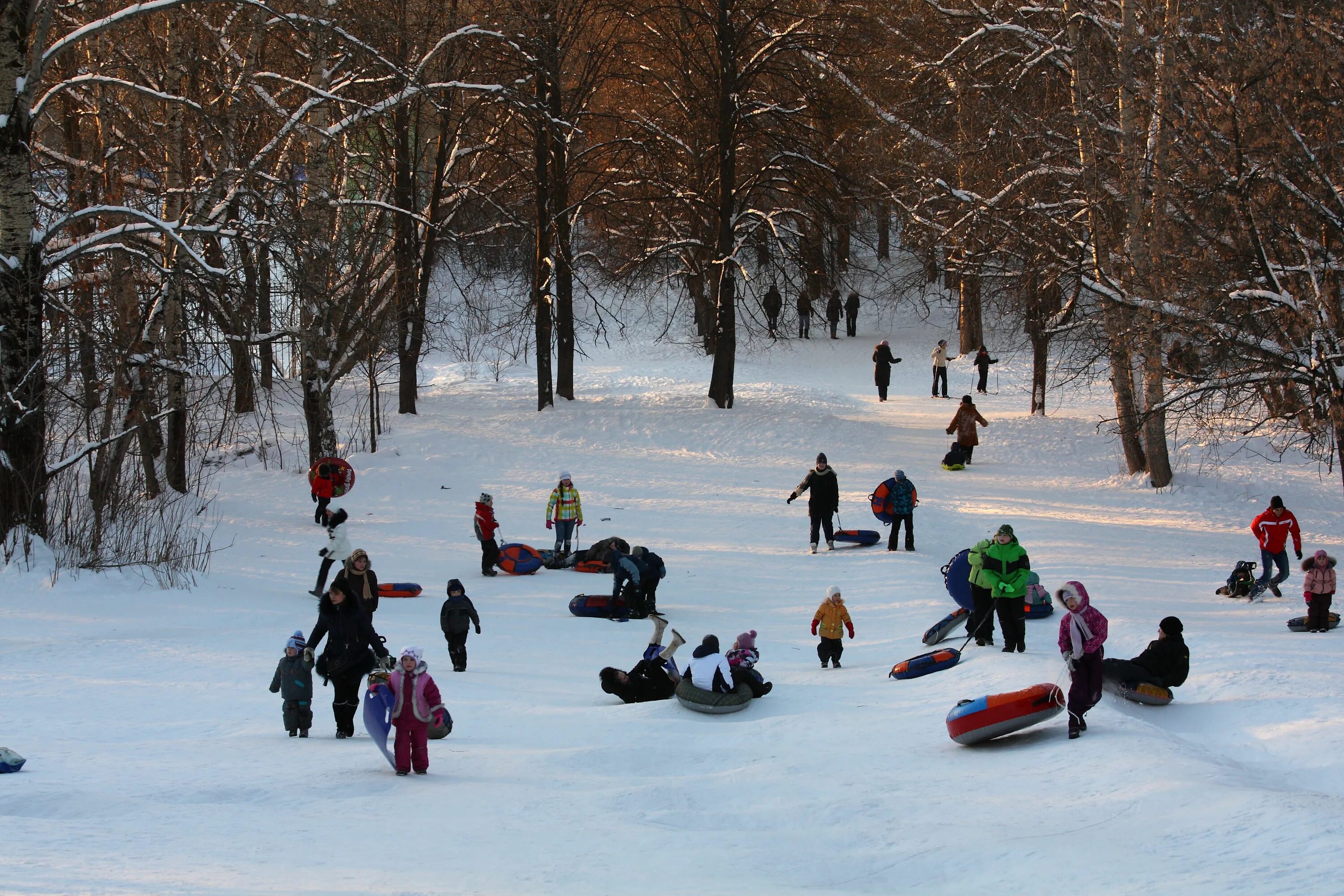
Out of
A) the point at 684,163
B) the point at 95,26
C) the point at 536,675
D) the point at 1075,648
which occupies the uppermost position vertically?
the point at 684,163

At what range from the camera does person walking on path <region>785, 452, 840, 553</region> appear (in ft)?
61.9

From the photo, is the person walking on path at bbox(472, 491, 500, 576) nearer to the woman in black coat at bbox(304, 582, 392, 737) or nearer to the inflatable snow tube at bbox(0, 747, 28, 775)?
the woman in black coat at bbox(304, 582, 392, 737)

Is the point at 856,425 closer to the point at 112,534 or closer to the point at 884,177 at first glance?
the point at 884,177

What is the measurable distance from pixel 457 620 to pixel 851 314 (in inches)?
1297

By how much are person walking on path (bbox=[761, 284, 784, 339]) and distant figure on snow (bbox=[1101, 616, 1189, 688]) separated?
20.2 m

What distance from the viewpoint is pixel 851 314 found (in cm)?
4366

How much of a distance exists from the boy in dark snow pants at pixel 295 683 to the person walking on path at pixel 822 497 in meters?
10.3

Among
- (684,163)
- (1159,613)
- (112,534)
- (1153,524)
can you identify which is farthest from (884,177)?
(112,534)

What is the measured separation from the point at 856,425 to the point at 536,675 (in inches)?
669

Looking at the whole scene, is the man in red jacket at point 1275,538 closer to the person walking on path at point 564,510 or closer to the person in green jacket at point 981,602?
the person in green jacket at point 981,602

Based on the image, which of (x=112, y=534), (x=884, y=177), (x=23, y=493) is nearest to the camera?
(x=23, y=493)

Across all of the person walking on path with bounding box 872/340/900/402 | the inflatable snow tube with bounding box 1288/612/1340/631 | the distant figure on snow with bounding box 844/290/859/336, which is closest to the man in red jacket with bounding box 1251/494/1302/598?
the inflatable snow tube with bounding box 1288/612/1340/631

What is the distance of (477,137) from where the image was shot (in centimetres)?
3072

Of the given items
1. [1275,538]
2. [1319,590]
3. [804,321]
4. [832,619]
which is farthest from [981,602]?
[804,321]
